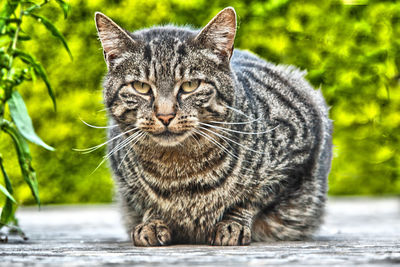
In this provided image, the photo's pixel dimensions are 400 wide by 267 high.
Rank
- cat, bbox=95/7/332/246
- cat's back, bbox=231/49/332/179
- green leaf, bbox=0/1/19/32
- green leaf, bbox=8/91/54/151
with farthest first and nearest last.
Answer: cat's back, bbox=231/49/332/179, cat, bbox=95/7/332/246, green leaf, bbox=0/1/19/32, green leaf, bbox=8/91/54/151

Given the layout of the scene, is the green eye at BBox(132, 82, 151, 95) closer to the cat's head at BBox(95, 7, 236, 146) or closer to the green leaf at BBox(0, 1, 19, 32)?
the cat's head at BBox(95, 7, 236, 146)

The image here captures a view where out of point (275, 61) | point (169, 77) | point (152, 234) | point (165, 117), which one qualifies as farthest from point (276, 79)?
point (275, 61)

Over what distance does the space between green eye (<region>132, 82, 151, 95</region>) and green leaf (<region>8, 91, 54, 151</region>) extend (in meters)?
0.64

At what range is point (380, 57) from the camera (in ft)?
18.1

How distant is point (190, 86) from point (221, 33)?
0.31m

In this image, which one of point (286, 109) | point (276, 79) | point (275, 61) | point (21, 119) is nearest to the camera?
point (21, 119)

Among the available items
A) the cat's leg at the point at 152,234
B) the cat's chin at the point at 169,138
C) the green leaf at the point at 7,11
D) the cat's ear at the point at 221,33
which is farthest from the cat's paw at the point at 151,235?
the green leaf at the point at 7,11

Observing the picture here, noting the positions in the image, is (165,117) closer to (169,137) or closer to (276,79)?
(169,137)

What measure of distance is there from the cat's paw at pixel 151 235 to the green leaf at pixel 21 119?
76 cm

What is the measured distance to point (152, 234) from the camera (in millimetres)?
2840

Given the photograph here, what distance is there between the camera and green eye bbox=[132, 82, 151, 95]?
2840 mm

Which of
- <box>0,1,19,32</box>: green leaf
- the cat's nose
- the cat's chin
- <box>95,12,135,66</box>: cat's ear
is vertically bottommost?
the cat's chin

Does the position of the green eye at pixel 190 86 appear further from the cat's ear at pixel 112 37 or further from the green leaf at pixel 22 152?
the green leaf at pixel 22 152

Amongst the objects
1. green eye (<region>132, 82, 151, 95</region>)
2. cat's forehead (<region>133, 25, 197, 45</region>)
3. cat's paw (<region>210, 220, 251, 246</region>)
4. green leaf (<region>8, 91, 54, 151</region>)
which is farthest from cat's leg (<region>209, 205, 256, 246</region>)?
green leaf (<region>8, 91, 54, 151</region>)
